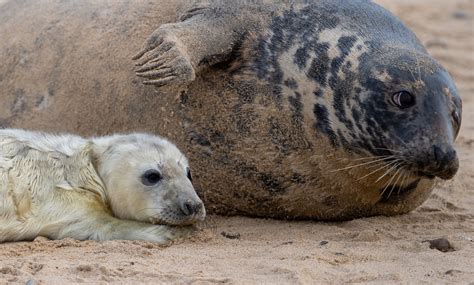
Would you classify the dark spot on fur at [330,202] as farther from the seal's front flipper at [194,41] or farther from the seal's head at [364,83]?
the seal's front flipper at [194,41]

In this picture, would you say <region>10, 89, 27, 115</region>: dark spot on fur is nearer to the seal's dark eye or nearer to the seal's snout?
the seal's dark eye

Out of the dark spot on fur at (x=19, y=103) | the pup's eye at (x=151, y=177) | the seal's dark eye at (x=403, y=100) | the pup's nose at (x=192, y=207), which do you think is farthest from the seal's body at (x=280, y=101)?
the pup's nose at (x=192, y=207)

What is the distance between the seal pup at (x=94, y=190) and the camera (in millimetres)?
4879

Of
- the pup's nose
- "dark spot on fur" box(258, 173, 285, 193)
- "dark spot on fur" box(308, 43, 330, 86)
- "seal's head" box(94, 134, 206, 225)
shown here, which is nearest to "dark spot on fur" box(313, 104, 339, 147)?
"dark spot on fur" box(308, 43, 330, 86)

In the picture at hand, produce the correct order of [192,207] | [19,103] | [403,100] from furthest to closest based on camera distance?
[19,103]
[403,100]
[192,207]

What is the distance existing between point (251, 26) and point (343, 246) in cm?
130

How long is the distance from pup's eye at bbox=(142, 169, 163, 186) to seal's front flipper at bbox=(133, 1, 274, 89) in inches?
17.1

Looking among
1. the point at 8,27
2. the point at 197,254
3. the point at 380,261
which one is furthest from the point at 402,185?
the point at 8,27

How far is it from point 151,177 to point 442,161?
51.4 inches

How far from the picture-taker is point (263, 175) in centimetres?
555

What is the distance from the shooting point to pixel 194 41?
17.9 ft

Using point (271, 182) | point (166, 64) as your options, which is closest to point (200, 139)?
point (271, 182)

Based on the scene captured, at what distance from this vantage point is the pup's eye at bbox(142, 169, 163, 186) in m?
5.07

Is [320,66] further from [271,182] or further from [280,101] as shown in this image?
[271,182]
